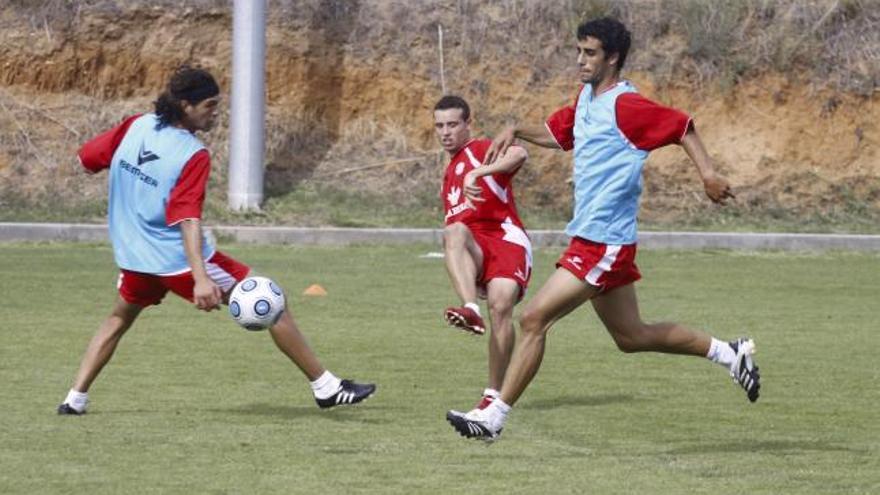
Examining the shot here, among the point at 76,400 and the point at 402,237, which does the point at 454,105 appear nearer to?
the point at 76,400

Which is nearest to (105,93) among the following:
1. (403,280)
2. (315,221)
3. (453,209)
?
(315,221)

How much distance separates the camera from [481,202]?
35.7 ft

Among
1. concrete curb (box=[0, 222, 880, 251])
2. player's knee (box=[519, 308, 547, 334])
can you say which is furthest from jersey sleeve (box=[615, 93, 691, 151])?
concrete curb (box=[0, 222, 880, 251])

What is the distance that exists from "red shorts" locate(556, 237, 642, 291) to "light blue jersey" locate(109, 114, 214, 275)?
1.97 m

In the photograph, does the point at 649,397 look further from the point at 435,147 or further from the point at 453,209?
the point at 435,147

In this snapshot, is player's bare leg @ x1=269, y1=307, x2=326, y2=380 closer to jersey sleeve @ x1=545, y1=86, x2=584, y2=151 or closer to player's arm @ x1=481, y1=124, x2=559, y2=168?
player's arm @ x1=481, y1=124, x2=559, y2=168

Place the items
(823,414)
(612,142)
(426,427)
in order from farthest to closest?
(823,414) < (426,427) < (612,142)

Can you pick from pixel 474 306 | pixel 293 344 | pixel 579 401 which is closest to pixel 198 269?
pixel 293 344

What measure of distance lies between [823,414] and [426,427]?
2280 millimetres

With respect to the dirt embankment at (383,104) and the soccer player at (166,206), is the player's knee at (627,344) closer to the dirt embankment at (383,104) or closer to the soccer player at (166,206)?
the soccer player at (166,206)

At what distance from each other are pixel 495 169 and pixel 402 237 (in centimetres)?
1403

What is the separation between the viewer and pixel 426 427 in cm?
979

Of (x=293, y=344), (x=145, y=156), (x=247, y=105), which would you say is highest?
(x=145, y=156)

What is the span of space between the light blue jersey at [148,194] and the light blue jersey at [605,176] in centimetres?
200
